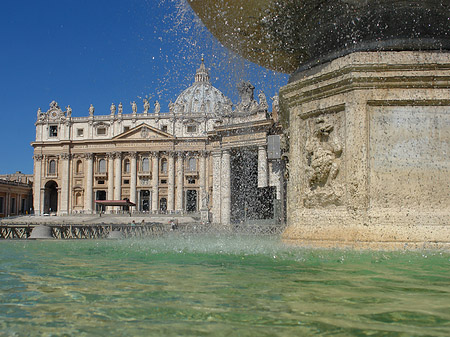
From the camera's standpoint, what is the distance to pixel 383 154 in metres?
4.79

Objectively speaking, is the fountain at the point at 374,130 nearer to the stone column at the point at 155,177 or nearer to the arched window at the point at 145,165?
the stone column at the point at 155,177

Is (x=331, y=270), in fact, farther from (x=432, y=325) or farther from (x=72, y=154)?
(x=72, y=154)

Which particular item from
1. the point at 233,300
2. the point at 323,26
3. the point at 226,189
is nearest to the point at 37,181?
the point at 226,189

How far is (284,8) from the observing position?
18.8 feet

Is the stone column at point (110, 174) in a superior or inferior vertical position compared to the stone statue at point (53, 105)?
inferior

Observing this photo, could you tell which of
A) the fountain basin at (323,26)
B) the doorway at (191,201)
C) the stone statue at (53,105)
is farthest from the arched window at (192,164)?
the fountain basin at (323,26)

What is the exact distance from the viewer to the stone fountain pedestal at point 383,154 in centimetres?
459

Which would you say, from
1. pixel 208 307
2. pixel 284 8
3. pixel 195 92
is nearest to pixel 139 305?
pixel 208 307

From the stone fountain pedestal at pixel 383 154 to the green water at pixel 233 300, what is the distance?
2.87ft

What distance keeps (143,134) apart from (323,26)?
61.9 meters

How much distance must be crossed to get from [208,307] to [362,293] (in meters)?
0.84

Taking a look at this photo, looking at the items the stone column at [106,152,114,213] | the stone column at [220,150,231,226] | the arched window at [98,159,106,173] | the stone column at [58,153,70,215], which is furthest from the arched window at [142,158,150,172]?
the stone column at [220,150,231,226]

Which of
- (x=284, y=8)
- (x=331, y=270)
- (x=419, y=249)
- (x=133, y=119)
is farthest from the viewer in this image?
(x=133, y=119)

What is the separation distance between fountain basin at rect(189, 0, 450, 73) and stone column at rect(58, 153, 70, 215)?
6542cm
